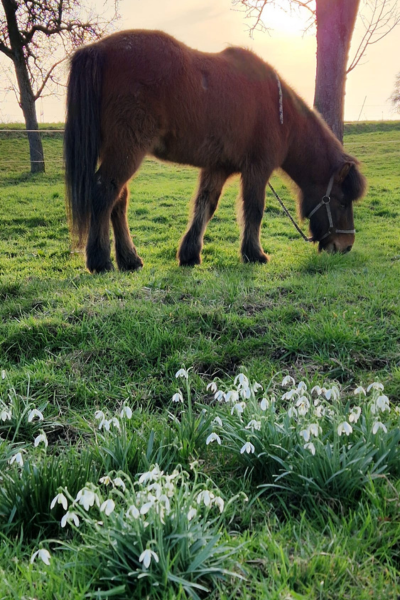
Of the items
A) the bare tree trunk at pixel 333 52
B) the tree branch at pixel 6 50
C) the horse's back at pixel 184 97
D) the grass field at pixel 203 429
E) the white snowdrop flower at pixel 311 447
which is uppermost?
the tree branch at pixel 6 50

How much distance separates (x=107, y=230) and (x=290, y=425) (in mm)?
3643

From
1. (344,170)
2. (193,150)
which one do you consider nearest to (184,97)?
(193,150)

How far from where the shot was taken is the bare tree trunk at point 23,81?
16.5m

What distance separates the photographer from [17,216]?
9820mm

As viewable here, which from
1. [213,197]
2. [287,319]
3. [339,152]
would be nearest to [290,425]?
[287,319]

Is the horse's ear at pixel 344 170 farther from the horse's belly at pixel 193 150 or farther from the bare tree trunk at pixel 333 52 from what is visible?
the bare tree trunk at pixel 333 52

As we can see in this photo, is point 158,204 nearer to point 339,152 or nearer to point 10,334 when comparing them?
point 339,152

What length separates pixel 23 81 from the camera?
17.0 meters

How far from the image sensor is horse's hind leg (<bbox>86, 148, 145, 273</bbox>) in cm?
488

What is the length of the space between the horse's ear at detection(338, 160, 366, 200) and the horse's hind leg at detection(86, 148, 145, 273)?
304cm

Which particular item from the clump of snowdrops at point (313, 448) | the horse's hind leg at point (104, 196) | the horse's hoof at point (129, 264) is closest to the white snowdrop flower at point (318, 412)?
the clump of snowdrops at point (313, 448)

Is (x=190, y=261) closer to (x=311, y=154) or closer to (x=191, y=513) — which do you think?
(x=311, y=154)

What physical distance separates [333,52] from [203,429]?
9.90m

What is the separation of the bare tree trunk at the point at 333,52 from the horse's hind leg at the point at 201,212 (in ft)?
15.8
